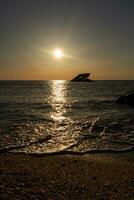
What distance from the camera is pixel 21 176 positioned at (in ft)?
28.5

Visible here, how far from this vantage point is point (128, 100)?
39.8 metres

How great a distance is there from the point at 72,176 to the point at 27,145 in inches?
198

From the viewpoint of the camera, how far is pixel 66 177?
8.81 meters

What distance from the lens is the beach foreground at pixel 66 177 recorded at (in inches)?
291

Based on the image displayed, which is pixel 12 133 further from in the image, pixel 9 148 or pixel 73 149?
pixel 73 149

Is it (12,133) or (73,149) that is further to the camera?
(12,133)

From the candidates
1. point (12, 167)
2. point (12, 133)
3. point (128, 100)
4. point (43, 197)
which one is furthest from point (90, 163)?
point (128, 100)

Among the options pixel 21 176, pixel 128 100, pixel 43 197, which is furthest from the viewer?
pixel 128 100

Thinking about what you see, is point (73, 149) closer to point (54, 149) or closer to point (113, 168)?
point (54, 149)

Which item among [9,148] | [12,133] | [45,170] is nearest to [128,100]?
[12,133]

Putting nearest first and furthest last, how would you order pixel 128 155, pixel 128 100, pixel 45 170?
pixel 45 170
pixel 128 155
pixel 128 100

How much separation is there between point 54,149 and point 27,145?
150 cm

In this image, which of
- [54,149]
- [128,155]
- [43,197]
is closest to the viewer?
[43,197]

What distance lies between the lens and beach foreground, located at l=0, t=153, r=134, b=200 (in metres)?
7.38
